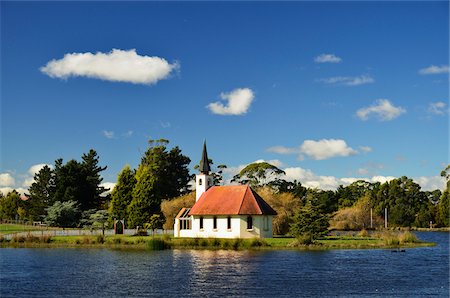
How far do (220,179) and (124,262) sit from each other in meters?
65.6

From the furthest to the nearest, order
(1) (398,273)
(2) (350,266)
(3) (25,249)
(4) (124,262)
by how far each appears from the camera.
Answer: (3) (25,249), (4) (124,262), (2) (350,266), (1) (398,273)

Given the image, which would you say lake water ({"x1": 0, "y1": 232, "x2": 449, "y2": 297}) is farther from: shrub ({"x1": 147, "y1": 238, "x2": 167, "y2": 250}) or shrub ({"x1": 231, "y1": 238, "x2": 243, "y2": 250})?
shrub ({"x1": 231, "y1": 238, "x2": 243, "y2": 250})

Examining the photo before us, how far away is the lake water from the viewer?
30.2 m

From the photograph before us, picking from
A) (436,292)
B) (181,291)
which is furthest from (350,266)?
(181,291)

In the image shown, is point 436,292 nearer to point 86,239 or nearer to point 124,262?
point 124,262

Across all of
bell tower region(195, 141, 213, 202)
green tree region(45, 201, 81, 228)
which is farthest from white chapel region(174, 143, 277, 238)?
green tree region(45, 201, 81, 228)

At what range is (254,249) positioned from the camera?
177ft

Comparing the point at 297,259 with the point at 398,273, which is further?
the point at 297,259

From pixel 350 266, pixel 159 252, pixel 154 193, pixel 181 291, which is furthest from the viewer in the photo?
pixel 154 193

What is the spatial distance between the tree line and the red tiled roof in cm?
426

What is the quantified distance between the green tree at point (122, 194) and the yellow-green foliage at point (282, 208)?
21228 mm

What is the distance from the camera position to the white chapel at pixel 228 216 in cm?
6309

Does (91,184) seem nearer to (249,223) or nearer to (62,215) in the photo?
(62,215)

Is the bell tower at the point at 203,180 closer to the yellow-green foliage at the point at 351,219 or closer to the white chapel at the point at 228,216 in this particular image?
the white chapel at the point at 228,216
